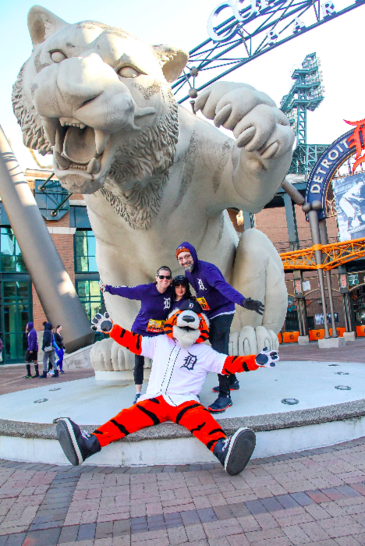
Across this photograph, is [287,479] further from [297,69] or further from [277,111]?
[297,69]

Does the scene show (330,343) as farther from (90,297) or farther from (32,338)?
(90,297)

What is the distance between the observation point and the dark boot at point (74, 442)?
1832mm

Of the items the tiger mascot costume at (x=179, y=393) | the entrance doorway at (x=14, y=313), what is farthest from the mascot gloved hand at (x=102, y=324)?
the entrance doorway at (x=14, y=313)

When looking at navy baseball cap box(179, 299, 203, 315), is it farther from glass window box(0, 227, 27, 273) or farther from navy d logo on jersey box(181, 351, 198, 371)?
glass window box(0, 227, 27, 273)

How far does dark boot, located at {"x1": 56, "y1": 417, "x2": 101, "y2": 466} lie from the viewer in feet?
6.01

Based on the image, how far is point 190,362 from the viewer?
7.36 ft

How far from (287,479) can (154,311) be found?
124cm

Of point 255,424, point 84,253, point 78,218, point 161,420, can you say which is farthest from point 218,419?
point 78,218

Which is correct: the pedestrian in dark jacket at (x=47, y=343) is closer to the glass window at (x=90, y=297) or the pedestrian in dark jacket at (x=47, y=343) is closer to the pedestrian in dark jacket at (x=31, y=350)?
the pedestrian in dark jacket at (x=31, y=350)

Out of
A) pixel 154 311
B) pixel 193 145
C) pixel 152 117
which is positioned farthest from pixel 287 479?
pixel 193 145

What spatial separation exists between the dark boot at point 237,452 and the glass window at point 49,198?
16.4 m

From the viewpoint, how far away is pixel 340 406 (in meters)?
2.21

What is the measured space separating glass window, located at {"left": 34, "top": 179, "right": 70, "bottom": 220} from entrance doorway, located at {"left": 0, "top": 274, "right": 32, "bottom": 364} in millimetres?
2803

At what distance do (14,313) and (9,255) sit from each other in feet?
7.91
